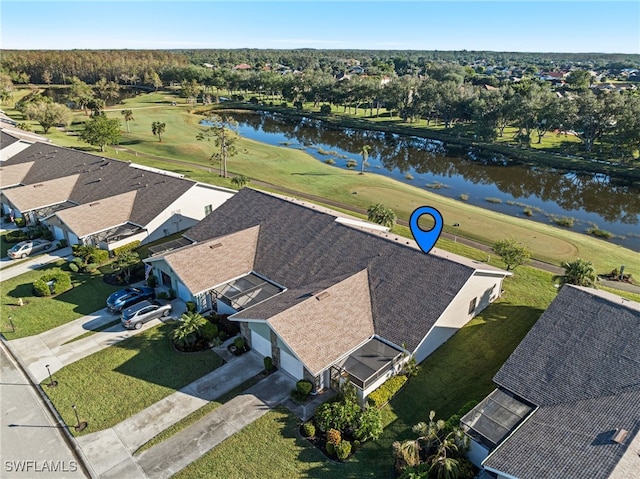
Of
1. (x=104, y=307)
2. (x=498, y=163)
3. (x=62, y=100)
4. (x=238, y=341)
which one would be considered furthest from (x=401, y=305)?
(x=62, y=100)

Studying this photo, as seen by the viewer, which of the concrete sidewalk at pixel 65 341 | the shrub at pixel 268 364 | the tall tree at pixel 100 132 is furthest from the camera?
the tall tree at pixel 100 132

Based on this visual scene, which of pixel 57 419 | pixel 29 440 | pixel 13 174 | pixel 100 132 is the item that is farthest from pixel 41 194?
pixel 29 440

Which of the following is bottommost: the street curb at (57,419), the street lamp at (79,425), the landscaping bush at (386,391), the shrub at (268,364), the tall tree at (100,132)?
the street curb at (57,419)

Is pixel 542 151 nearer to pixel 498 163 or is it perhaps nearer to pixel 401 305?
pixel 498 163

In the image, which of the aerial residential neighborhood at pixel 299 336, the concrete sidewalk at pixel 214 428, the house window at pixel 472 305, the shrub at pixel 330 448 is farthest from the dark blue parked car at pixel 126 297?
the house window at pixel 472 305

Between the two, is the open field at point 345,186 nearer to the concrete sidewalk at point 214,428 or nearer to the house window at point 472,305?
the house window at point 472,305

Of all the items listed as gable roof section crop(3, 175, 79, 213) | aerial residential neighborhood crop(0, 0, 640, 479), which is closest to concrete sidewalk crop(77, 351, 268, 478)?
aerial residential neighborhood crop(0, 0, 640, 479)
